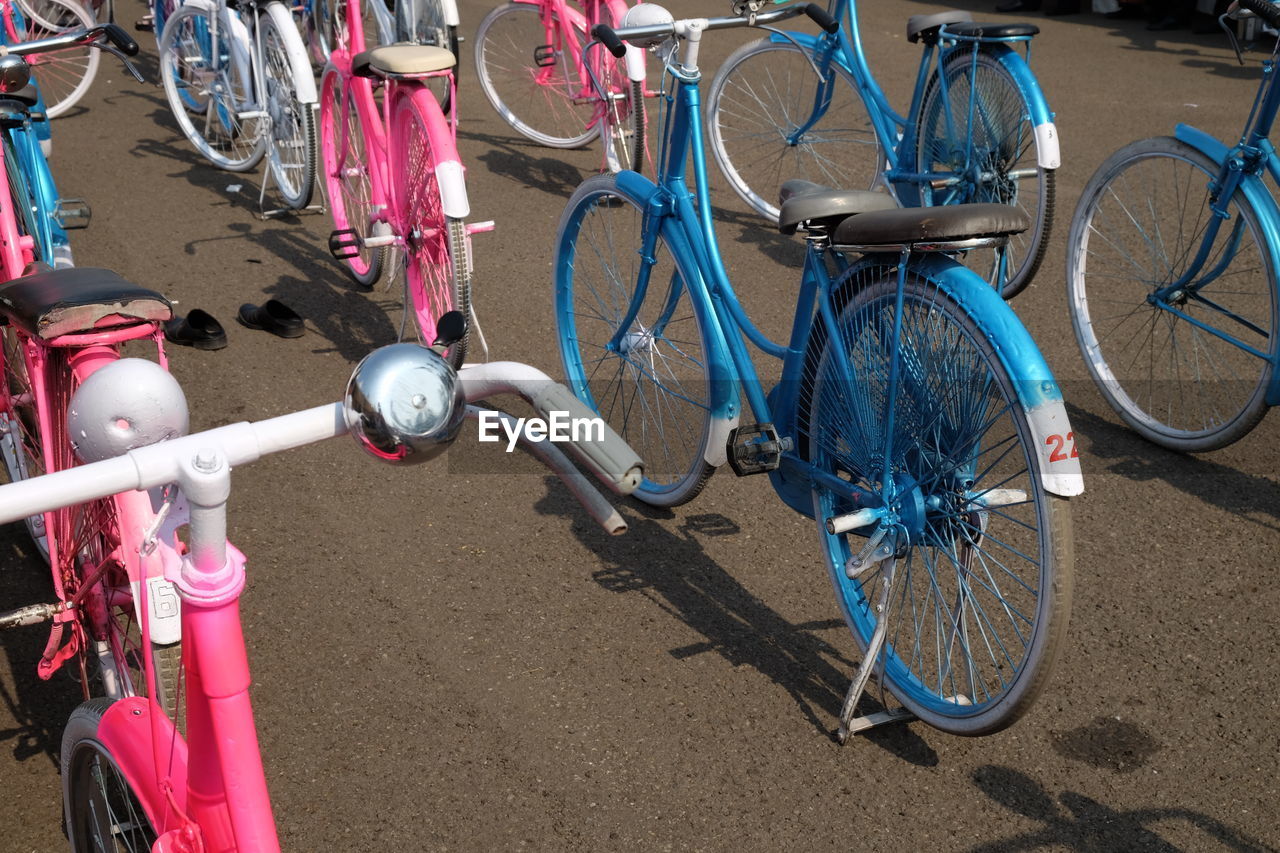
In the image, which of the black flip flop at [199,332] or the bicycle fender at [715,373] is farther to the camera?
the black flip flop at [199,332]

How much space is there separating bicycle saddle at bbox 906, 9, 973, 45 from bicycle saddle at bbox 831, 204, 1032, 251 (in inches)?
93.9

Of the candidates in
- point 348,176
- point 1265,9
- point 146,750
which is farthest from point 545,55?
point 146,750

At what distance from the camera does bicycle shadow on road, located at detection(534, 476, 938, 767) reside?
3.05 metres

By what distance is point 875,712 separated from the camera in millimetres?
3014

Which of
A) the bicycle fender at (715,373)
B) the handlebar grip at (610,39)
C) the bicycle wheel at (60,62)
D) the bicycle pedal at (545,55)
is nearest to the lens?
the bicycle fender at (715,373)

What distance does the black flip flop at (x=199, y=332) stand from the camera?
482 centimetres

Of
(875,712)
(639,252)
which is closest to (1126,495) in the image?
(875,712)

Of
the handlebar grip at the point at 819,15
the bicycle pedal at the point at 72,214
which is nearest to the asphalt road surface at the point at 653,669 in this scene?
the bicycle pedal at the point at 72,214

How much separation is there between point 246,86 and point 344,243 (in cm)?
157

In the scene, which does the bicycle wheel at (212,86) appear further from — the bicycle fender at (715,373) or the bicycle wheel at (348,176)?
the bicycle fender at (715,373)

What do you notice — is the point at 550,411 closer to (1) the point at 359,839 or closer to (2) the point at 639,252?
(1) the point at 359,839

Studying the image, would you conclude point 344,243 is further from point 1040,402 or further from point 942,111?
point 1040,402

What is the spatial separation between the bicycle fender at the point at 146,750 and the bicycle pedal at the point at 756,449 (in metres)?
1.59

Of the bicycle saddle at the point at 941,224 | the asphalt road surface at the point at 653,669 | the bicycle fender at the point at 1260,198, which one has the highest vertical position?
the bicycle saddle at the point at 941,224
